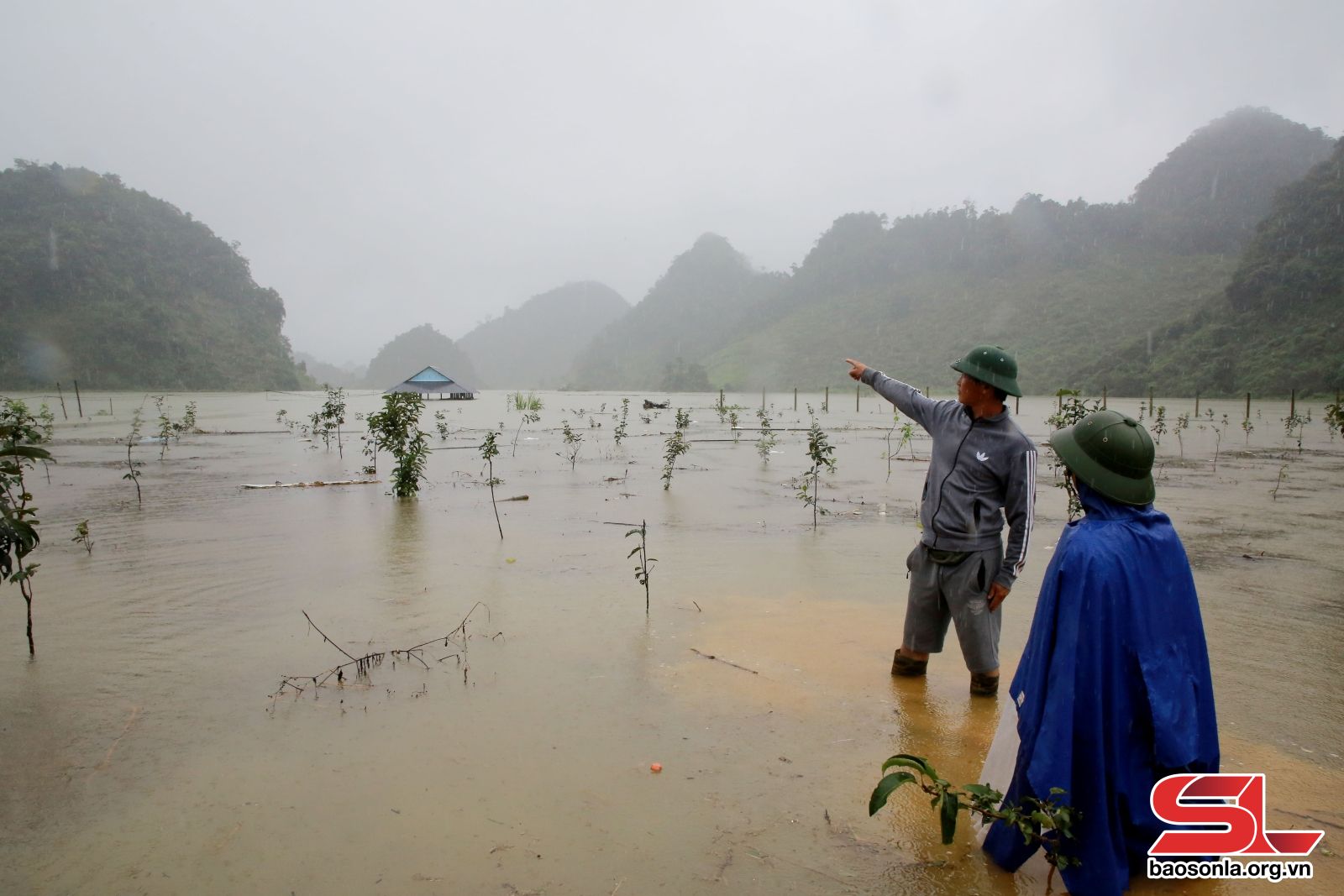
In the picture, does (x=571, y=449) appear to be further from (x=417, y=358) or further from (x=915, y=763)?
(x=417, y=358)

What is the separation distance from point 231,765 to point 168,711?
2.52 feet

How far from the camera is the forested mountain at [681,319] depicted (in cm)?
10512

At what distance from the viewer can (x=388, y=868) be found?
2.36 metres

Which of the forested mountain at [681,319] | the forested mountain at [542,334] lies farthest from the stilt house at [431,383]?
the forested mountain at [542,334]

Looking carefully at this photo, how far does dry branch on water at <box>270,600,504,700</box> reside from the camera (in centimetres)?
376

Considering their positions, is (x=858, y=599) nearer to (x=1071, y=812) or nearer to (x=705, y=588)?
(x=705, y=588)

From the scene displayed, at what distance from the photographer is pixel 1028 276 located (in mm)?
75062

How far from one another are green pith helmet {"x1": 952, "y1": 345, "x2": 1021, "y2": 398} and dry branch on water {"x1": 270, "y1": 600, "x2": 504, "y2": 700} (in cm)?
294

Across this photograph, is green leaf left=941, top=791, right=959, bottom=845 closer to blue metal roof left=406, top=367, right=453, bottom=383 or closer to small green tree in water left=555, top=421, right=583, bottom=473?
small green tree in water left=555, top=421, right=583, bottom=473

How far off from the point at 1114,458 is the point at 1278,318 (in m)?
51.8

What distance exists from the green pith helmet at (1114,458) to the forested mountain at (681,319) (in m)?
91.3

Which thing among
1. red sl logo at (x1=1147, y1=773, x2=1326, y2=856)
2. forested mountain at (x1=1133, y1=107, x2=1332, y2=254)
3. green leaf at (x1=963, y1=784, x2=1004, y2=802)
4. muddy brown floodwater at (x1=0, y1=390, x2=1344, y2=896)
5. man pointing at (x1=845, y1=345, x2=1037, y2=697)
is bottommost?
muddy brown floodwater at (x1=0, y1=390, x2=1344, y2=896)

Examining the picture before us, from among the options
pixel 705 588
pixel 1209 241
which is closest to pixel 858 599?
pixel 705 588

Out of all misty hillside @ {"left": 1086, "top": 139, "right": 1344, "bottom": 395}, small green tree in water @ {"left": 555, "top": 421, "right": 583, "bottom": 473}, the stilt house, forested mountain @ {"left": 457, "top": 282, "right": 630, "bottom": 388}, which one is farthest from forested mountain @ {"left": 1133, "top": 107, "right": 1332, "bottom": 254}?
forested mountain @ {"left": 457, "top": 282, "right": 630, "bottom": 388}
